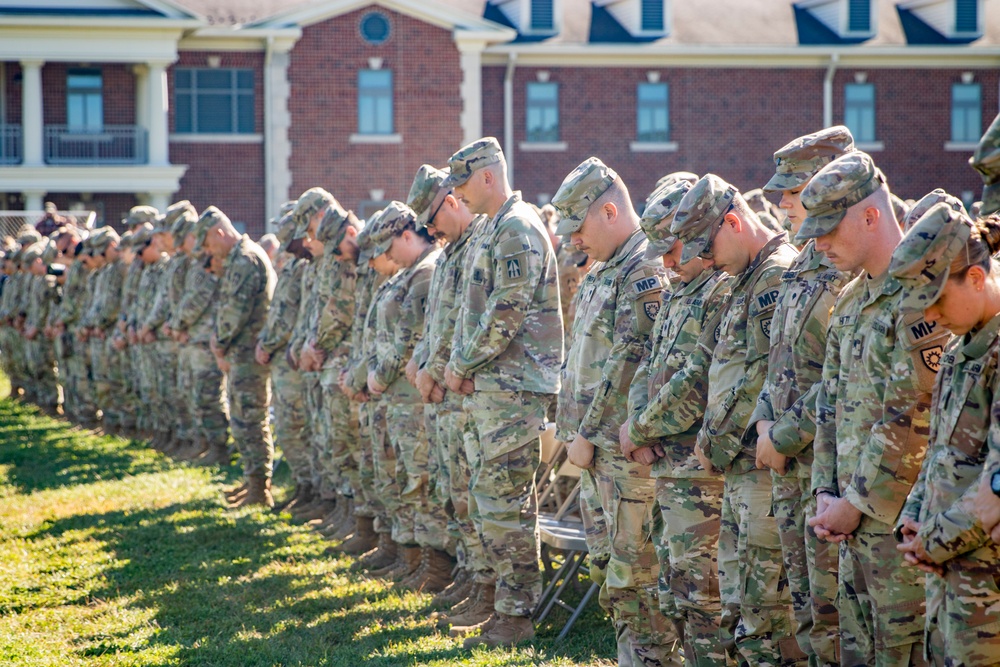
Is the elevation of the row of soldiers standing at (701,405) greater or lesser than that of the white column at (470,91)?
lesser

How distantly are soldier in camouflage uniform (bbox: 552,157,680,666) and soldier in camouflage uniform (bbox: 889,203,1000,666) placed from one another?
186cm

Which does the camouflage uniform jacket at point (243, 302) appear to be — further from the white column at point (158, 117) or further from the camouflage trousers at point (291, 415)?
the white column at point (158, 117)

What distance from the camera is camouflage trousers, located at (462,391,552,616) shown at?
6875 millimetres

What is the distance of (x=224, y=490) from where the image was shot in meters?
A: 12.1

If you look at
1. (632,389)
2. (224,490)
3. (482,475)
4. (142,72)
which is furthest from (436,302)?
(142,72)

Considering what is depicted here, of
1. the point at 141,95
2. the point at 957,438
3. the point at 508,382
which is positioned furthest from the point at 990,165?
the point at 141,95

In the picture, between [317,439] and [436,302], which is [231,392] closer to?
[317,439]

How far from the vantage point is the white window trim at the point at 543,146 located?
104 ft

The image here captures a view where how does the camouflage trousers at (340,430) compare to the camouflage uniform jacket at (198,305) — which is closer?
the camouflage trousers at (340,430)

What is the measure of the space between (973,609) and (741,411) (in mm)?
1529

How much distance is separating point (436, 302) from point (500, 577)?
1.69m

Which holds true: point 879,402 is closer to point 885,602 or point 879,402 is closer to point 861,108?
point 885,602

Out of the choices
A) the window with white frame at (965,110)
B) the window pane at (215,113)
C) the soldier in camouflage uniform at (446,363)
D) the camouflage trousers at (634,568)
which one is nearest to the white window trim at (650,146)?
the window with white frame at (965,110)

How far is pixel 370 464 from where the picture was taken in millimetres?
Result: 9320
